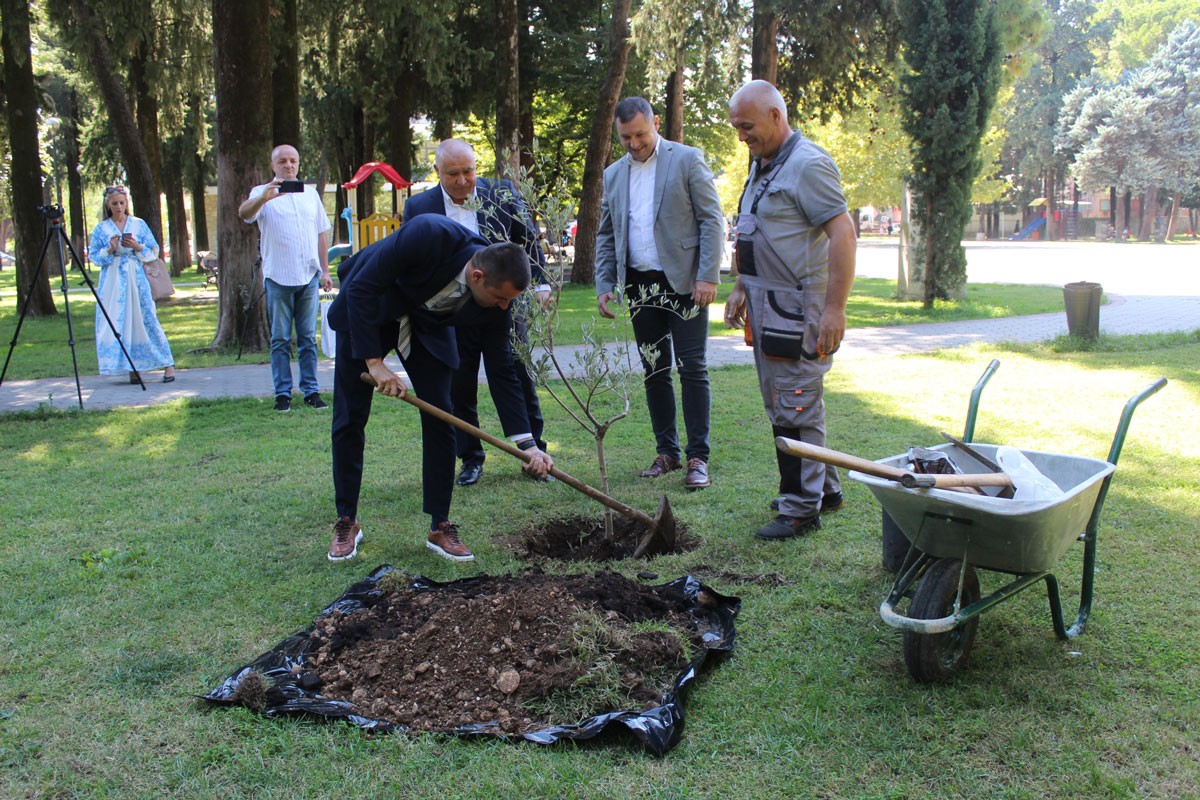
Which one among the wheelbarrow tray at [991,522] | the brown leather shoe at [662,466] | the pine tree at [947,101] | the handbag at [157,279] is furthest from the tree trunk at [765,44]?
the wheelbarrow tray at [991,522]

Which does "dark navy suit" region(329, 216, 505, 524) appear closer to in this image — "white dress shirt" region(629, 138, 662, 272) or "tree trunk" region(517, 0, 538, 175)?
"white dress shirt" region(629, 138, 662, 272)

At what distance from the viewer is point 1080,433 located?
6328mm

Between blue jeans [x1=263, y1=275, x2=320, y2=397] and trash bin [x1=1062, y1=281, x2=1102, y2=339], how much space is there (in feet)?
25.4

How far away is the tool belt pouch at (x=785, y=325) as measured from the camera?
4.25 meters

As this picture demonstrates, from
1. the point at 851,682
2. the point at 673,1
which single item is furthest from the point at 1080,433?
the point at 673,1

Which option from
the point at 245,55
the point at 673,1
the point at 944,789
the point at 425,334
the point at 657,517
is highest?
the point at 673,1

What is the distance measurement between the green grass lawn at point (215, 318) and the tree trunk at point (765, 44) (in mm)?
3881

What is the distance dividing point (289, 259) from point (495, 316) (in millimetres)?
3458

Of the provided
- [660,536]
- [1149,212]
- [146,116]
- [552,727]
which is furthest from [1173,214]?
[552,727]

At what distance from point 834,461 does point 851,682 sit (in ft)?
2.57

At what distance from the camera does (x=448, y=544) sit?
4324mm

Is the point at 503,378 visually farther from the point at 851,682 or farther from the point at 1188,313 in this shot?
the point at 1188,313

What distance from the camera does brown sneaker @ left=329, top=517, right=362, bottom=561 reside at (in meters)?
4.34

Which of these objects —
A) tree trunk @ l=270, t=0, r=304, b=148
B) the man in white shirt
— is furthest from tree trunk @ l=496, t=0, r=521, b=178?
the man in white shirt
